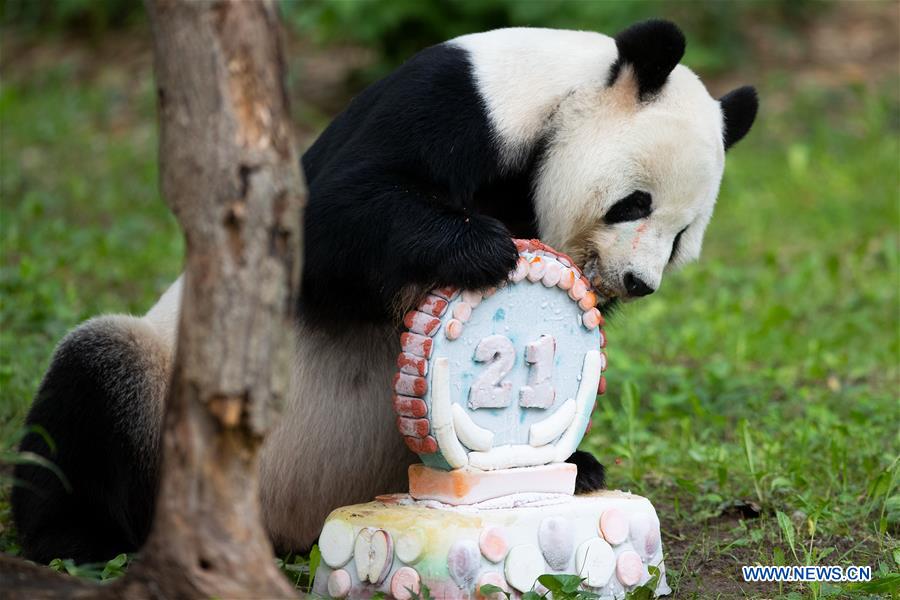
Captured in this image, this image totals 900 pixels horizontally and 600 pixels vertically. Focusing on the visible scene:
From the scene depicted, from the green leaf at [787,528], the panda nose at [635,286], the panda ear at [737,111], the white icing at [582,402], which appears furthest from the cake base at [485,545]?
the panda ear at [737,111]

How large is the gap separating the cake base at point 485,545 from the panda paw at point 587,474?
17cm

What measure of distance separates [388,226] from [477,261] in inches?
10.6

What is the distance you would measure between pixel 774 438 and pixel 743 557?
117 cm

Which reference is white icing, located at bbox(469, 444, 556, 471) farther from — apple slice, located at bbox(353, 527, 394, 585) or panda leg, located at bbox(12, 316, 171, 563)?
panda leg, located at bbox(12, 316, 171, 563)

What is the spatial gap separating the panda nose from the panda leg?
1.36m

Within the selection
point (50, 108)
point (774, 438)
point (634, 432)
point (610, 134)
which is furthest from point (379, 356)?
point (50, 108)

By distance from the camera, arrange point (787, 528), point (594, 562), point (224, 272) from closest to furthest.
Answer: point (224, 272)
point (594, 562)
point (787, 528)

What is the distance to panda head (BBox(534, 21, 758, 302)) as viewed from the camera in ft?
10.6

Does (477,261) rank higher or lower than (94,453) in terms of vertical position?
higher

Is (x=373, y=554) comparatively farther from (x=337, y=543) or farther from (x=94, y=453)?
(x=94, y=453)

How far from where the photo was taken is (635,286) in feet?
10.6

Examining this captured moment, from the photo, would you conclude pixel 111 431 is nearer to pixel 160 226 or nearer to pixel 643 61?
pixel 643 61

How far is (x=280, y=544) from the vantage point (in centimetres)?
353

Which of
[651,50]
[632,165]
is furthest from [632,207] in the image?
[651,50]
